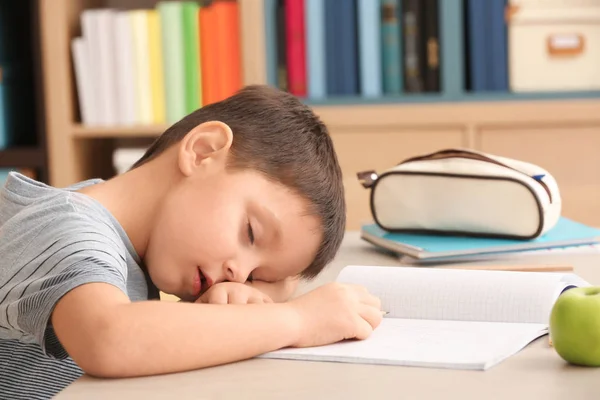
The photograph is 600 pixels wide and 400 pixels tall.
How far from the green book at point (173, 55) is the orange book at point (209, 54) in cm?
6

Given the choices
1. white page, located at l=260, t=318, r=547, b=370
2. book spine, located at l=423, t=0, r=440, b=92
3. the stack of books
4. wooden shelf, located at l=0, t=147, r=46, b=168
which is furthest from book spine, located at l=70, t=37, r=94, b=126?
white page, located at l=260, t=318, r=547, b=370

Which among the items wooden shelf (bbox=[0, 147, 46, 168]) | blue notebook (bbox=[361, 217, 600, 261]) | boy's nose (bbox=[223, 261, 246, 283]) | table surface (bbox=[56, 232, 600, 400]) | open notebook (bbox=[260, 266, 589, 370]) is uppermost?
boy's nose (bbox=[223, 261, 246, 283])

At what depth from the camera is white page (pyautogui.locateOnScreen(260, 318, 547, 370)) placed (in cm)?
71

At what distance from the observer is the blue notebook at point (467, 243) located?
1215 mm

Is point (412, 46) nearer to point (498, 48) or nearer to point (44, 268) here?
point (498, 48)

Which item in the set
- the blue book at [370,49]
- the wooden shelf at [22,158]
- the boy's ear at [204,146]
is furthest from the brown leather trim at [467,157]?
the wooden shelf at [22,158]

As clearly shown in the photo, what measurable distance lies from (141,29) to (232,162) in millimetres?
1688

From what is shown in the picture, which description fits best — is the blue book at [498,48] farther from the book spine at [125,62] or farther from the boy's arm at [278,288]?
the boy's arm at [278,288]

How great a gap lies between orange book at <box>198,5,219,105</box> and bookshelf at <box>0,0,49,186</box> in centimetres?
46

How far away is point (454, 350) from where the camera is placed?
74 centimetres

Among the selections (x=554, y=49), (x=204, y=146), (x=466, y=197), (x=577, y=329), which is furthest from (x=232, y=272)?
(x=554, y=49)

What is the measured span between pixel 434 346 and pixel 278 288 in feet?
0.92

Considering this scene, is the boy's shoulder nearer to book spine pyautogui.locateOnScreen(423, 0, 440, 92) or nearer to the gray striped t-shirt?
the gray striped t-shirt

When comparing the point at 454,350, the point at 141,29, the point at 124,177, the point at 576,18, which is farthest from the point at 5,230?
the point at 576,18
